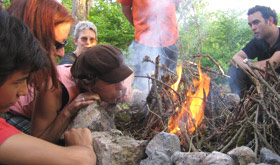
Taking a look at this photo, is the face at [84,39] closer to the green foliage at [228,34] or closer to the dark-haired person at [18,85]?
the dark-haired person at [18,85]

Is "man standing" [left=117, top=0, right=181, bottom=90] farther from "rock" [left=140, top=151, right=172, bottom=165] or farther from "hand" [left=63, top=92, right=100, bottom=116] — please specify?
"rock" [left=140, top=151, right=172, bottom=165]

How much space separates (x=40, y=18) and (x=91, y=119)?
89cm

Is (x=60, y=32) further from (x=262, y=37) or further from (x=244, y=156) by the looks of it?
(x=262, y=37)

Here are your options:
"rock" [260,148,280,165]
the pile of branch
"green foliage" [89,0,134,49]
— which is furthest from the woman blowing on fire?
"green foliage" [89,0,134,49]

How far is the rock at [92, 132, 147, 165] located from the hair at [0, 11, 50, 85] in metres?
0.69

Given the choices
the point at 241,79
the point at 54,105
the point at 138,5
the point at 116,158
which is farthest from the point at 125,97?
the point at 241,79

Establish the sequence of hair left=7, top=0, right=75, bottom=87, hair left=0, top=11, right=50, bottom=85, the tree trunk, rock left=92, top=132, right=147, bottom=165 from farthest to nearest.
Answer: the tree trunk < hair left=7, top=0, right=75, bottom=87 < rock left=92, top=132, right=147, bottom=165 < hair left=0, top=11, right=50, bottom=85

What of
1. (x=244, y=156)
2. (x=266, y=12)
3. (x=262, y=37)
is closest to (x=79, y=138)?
(x=244, y=156)

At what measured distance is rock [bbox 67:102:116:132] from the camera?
204 centimetres

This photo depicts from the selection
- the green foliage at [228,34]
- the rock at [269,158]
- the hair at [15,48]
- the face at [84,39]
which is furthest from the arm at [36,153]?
the green foliage at [228,34]

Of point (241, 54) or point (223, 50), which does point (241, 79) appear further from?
point (223, 50)

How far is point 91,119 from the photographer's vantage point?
2045mm

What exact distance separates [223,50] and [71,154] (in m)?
9.89

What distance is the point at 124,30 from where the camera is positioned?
9234 mm
